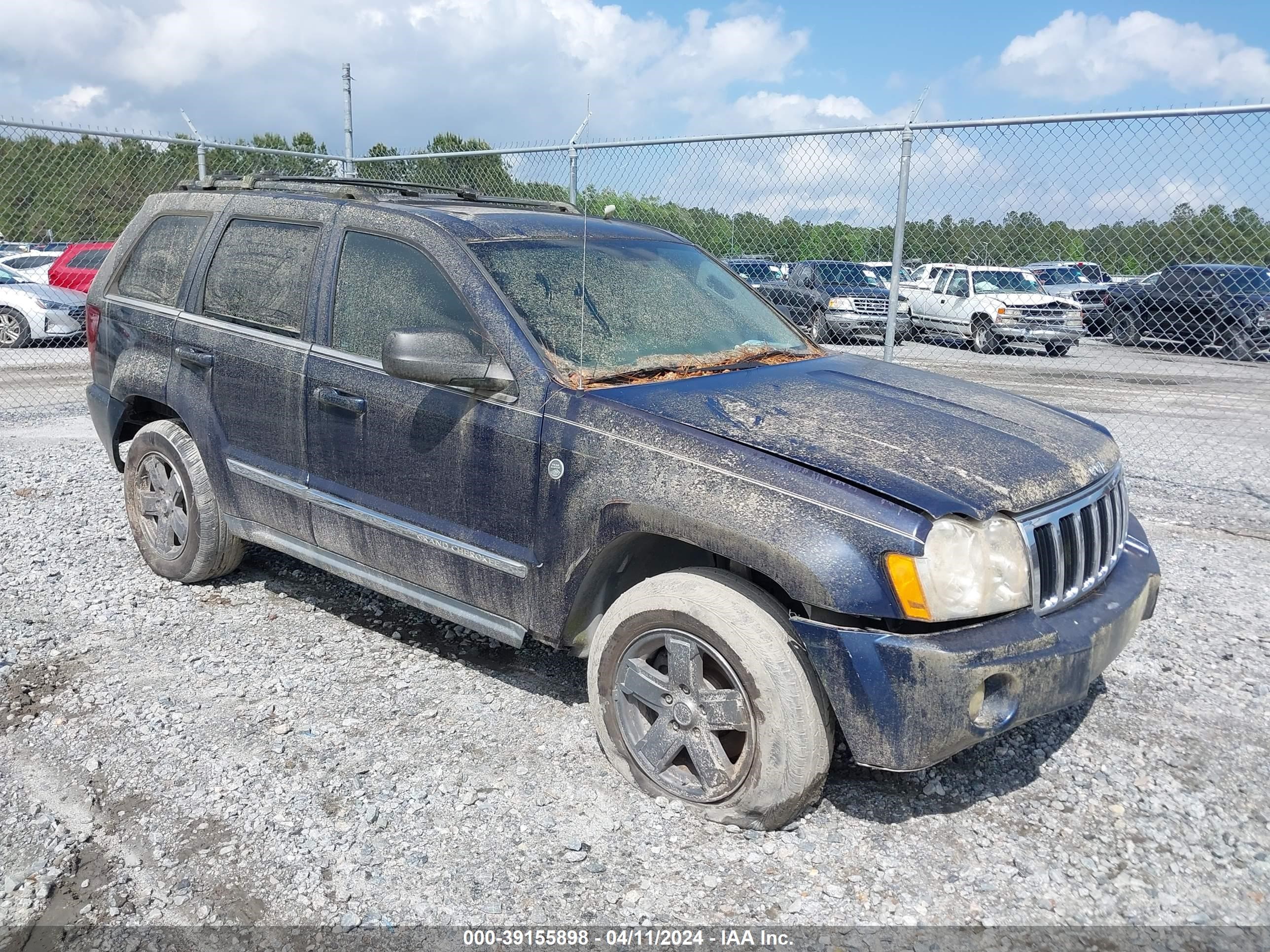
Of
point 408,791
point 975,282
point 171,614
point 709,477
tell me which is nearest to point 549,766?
point 408,791

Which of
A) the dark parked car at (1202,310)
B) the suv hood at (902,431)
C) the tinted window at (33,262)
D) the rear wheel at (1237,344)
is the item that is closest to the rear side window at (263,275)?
the suv hood at (902,431)

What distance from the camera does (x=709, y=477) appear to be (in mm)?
2955

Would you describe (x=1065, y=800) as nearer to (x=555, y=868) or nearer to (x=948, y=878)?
(x=948, y=878)

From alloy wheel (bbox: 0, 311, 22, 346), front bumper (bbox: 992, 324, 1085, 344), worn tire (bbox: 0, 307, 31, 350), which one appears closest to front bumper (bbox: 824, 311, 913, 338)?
front bumper (bbox: 992, 324, 1085, 344)

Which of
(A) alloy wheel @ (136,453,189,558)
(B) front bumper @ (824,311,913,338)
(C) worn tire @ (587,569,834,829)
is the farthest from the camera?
(B) front bumper @ (824,311,913,338)

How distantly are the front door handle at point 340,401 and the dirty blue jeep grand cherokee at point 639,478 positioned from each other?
0.01 meters

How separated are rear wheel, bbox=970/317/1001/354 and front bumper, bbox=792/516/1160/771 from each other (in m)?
14.4

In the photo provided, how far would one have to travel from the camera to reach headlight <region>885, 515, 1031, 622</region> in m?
2.69

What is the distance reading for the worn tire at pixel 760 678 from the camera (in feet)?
9.34

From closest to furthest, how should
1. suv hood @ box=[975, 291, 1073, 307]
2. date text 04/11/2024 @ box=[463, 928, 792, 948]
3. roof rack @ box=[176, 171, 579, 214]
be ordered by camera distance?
date text 04/11/2024 @ box=[463, 928, 792, 948]
roof rack @ box=[176, 171, 579, 214]
suv hood @ box=[975, 291, 1073, 307]

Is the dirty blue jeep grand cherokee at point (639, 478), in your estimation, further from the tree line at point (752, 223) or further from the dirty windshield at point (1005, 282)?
the dirty windshield at point (1005, 282)

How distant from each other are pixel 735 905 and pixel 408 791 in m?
1.14

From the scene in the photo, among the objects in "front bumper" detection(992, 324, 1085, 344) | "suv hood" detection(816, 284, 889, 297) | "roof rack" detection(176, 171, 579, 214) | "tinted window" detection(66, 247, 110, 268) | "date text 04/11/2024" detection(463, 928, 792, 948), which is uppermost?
"roof rack" detection(176, 171, 579, 214)

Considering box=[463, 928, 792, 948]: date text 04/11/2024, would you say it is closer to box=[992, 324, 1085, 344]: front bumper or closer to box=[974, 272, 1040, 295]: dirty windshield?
box=[974, 272, 1040, 295]: dirty windshield
